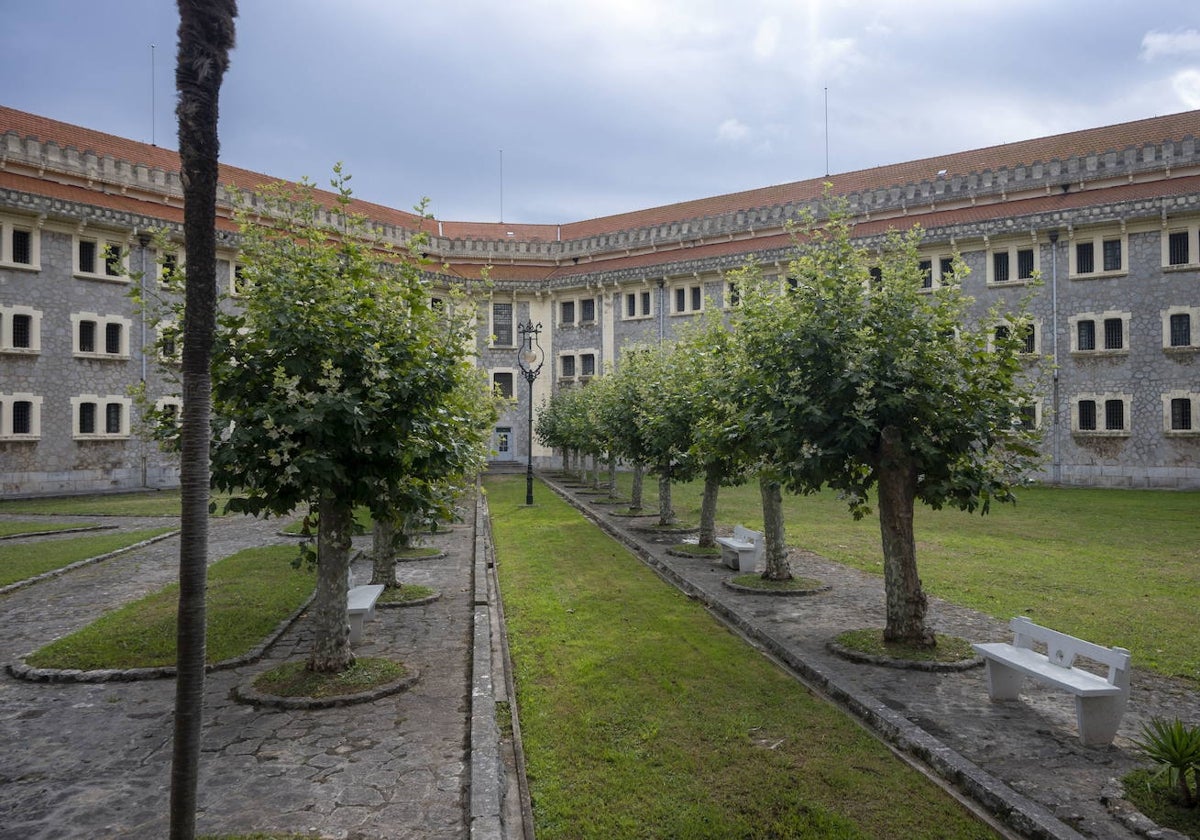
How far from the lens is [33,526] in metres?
22.3

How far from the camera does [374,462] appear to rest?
804cm

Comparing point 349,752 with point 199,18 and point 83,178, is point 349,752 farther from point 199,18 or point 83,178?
point 83,178

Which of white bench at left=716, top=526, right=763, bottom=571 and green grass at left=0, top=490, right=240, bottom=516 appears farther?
green grass at left=0, top=490, right=240, bottom=516

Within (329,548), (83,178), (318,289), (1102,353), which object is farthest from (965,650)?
(83,178)

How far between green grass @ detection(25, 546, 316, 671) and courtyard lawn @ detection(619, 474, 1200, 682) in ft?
33.0

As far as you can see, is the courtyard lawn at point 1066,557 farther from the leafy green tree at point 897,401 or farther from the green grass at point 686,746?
the green grass at point 686,746

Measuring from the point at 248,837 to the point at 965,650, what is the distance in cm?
765

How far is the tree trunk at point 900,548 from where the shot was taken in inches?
366

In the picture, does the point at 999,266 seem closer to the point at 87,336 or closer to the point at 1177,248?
the point at 1177,248

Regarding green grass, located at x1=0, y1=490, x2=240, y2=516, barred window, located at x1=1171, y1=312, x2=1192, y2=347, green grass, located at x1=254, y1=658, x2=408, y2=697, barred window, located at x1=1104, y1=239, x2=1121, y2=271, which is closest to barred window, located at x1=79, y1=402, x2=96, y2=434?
green grass, located at x1=0, y1=490, x2=240, y2=516

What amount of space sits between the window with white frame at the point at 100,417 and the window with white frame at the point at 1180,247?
146 feet

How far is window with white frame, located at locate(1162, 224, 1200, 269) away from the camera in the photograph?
33.0 meters

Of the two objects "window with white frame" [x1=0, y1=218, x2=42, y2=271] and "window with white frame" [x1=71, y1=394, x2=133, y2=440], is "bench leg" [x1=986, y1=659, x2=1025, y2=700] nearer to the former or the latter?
"window with white frame" [x1=71, y1=394, x2=133, y2=440]

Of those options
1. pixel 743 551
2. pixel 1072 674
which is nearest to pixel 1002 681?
pixel 1072 674
